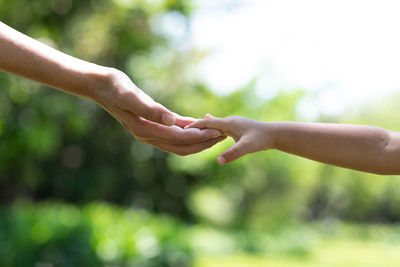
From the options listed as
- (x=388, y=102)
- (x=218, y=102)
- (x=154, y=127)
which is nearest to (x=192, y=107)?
(x=218, y=102)

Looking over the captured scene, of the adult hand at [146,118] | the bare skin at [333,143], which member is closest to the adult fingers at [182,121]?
the adult hand at [146,118]

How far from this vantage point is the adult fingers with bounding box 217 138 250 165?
1.61 metres

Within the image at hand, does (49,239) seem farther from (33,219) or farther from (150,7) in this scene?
(150,7)

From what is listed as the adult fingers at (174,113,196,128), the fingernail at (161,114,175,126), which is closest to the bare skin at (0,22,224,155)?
the fingernail at (161,114,175,126)

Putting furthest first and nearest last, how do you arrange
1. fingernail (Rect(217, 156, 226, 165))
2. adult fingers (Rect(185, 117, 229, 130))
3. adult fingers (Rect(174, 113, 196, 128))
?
adult fingers (Rect(174, 113, 196, 128)) → adult fingers (Rect(185, 117, 229, 130)) → fingernail (Rect(217, 156, 226, 165))

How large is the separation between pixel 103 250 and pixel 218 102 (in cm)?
833

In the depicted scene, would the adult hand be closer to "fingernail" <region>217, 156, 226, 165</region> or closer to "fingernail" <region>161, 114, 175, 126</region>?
"fingernail" <region>161, 114, 175, 126</region>

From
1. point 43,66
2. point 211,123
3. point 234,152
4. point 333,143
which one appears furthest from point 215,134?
point 43,66

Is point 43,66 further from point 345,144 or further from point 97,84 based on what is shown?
point 345,144

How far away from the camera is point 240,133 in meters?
1.71

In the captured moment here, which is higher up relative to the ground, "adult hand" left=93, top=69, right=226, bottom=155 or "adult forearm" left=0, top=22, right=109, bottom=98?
"adult forearm" left=0, top=22, right=109, bottom=98

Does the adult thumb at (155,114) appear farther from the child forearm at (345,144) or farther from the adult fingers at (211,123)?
the child forearm at (345,144)

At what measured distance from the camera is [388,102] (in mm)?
22500

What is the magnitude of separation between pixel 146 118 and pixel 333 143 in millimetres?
645
